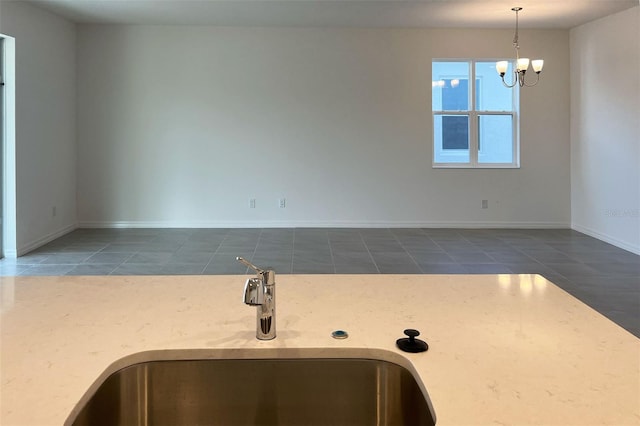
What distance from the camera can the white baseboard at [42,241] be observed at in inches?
215

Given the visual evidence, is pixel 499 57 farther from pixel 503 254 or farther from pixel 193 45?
pixel 193 45

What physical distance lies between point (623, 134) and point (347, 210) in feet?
11.6

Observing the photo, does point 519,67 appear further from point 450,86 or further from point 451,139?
point 451,139

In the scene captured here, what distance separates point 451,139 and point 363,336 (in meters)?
6.53

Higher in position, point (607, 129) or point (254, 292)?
point (607, 129)

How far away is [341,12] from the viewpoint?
607 cm

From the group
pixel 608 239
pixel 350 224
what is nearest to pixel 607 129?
pixel 608 239

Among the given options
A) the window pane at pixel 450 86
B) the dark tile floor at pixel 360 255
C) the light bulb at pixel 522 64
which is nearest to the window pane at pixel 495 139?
the window pane at pixel 450 86

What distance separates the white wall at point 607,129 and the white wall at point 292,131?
27cm

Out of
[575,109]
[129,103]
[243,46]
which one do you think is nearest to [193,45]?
[243,46]

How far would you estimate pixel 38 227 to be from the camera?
587 cm

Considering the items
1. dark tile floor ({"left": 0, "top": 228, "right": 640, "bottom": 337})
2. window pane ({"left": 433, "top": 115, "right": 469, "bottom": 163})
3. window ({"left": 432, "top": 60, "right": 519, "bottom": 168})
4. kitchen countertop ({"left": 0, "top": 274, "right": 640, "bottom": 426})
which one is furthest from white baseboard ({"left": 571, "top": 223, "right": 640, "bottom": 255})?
kitchen countertop ({"left": 0, "top": 274, "right": 640, "bottom": 426})

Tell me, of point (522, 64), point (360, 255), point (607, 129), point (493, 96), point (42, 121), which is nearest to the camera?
point (360, 255)

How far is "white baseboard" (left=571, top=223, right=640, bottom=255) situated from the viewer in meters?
5.57
